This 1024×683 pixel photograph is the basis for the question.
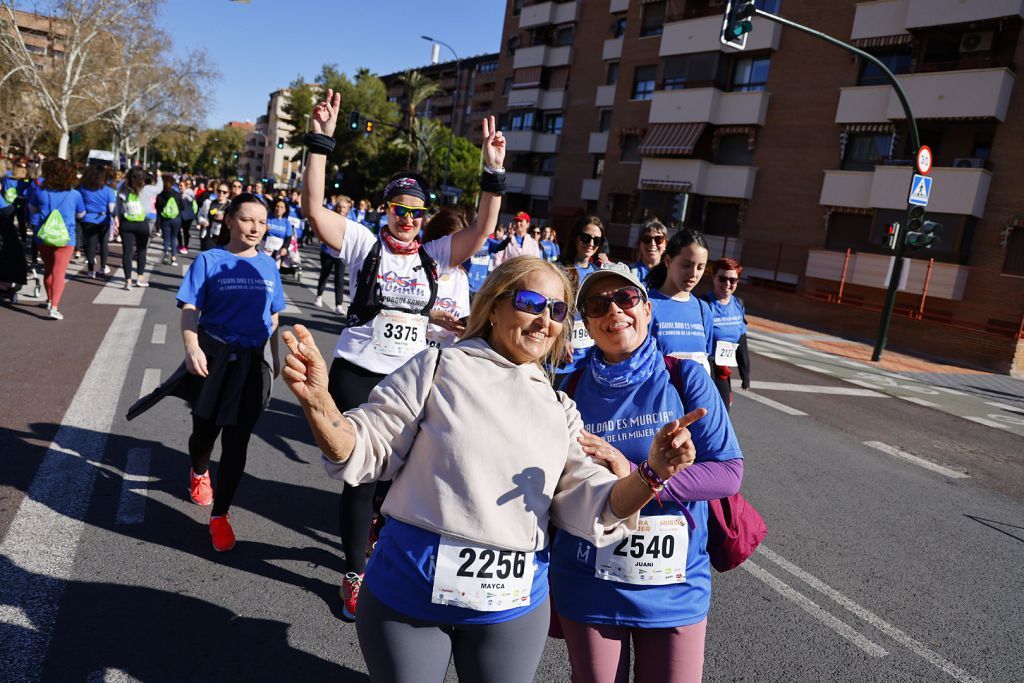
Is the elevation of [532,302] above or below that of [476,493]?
above

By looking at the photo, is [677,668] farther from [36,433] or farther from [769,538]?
[36,433]

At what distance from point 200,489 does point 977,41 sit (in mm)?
27009

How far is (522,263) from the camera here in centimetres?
207

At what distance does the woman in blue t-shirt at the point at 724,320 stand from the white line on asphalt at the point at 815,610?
176 cm

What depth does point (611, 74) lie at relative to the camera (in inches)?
1594

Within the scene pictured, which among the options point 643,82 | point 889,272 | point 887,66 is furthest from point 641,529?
point 643,82

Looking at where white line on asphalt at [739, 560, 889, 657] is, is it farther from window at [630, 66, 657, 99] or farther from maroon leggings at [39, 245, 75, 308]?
window at [630, 66, 657, 99]

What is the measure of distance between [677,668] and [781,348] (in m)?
15.4

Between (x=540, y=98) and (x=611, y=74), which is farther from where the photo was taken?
(x=540, y=98)

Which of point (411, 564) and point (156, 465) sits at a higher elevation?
point (411, 564)

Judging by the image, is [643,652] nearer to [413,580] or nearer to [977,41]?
[413,580]

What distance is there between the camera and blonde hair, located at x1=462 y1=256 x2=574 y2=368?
2031mm

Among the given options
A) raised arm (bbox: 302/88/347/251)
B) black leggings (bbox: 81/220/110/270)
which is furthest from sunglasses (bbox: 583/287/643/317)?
black leggings (bbox: 81/220/110/270)

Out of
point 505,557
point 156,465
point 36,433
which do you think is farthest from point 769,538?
point 36,433
